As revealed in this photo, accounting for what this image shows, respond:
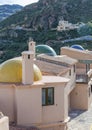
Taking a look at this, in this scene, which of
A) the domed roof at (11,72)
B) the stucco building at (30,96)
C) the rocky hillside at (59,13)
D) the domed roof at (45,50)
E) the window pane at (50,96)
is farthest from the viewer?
the rocky hillside at (59,13)

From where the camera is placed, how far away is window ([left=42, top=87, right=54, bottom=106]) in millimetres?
22219

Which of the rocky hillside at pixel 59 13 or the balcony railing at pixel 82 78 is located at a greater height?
the rocky hillside at pixel 59 13

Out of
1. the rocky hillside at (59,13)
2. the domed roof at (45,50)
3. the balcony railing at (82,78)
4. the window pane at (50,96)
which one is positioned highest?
the rocky hillside at (59,13)

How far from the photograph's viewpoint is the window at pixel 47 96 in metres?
22.2

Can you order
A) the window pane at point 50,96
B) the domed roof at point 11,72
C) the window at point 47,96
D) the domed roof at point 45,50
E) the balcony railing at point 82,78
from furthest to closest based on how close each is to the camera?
1. the domed roof at point 45,50
2. the balcony railing at point 82,78
3. the window pane at point 50,96
4. the window at point 47,96
5. the domed roof at point 11,72

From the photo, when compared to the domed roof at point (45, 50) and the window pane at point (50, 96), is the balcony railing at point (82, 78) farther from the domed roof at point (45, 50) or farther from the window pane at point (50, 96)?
the window pane at point (50, 96)

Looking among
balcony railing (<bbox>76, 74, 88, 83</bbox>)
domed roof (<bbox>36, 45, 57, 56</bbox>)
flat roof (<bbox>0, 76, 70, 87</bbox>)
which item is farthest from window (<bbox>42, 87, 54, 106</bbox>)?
domed roof (<bbox>36, 45, 57, 56</bbox>)

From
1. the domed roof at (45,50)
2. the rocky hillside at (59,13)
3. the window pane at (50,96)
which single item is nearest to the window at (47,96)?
the window pane at (50,96)

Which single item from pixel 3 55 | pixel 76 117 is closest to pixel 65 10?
pixel 3 55

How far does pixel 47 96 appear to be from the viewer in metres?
22.4

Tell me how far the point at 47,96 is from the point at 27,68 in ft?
6.73

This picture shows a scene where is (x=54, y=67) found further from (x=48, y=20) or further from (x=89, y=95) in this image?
(x=48, y=20)

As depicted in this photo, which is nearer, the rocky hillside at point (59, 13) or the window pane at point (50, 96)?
the window pane at point (50, 96)

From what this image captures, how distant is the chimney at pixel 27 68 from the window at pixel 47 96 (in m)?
1.07
